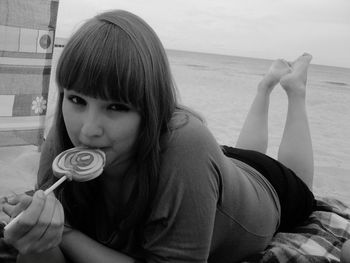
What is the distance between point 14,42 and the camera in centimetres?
306

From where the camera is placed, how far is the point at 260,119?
3057 millimetres

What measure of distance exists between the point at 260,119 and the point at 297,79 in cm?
34

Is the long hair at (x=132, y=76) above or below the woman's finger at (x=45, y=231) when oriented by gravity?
above

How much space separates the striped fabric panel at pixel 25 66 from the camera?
305 centimetres

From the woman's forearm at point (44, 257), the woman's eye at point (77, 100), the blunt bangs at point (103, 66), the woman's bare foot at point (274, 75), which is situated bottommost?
the woman's forearm at point (44, 257)

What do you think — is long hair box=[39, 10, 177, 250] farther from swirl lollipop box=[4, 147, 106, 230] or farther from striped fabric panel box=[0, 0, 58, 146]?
striped fabric panel box=[0, 0, 58, 146]

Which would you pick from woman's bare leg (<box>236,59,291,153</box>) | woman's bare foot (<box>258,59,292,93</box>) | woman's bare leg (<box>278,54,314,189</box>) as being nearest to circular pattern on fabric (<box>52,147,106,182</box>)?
woman's bare leg (<box>278,54,314,189</box>)

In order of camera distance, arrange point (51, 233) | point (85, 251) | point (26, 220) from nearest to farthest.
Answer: point (26, 220)
point (51, 233)
point (85, 251)

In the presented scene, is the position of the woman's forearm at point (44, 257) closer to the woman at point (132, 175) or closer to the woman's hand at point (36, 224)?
the woman at point (132, 175)

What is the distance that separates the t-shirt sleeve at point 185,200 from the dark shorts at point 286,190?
2.77ft

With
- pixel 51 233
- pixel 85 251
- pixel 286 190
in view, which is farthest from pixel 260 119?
pixel 51 233

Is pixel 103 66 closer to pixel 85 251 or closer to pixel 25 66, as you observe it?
pixel 85 251

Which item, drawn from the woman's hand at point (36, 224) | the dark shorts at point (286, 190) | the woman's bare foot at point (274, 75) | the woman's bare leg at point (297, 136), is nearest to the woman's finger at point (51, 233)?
the woman's hand at point (36, 224)

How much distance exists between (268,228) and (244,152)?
637 mm
